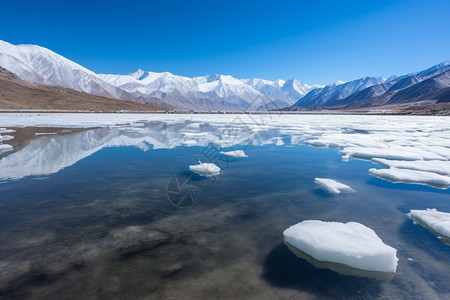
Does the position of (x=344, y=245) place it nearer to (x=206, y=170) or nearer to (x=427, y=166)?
(x=206, y=170)

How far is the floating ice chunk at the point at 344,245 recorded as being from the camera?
3.16m

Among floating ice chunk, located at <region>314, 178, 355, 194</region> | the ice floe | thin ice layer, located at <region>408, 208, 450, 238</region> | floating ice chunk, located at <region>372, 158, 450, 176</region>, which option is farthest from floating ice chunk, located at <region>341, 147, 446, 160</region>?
thin ice layer, located at <region>408, 208, 450, 238</region>

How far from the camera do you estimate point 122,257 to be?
11.1ft

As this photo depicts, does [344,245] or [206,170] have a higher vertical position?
[206,170]

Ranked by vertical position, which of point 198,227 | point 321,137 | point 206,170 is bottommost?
point 321,137

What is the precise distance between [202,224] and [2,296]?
2.64 m

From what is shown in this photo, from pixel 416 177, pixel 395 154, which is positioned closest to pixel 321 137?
pixel 395 154

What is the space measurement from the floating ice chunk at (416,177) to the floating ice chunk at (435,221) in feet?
7.79

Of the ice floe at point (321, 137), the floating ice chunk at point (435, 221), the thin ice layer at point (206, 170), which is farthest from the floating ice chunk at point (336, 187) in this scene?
the thin ice layer at point (206, 170)

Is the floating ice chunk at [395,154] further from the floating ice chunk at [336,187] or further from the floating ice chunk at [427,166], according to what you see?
the floating ice chunk at [336,187]

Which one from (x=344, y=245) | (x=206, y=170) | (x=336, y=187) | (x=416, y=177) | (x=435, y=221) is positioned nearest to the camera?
(x=344, y=245)

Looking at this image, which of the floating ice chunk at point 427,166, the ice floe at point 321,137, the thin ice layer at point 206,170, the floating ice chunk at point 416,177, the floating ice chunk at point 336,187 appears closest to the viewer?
the floating ice chunk at point 336,187

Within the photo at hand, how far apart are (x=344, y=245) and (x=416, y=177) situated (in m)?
4.95

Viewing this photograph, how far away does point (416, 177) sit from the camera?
675 centimetres
